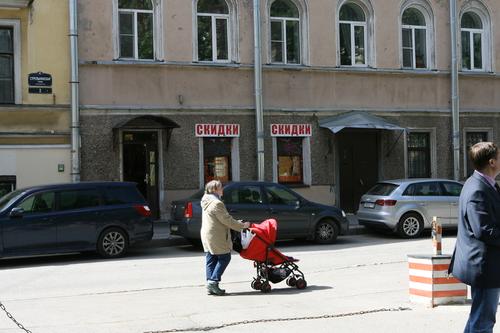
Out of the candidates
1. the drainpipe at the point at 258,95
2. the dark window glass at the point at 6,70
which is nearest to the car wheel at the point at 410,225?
the drainpipe at the point at 258,95

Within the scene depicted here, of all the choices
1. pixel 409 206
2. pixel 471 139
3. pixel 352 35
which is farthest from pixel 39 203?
pixel 471 139

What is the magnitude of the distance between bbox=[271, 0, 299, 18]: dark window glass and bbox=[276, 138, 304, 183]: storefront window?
370 cm

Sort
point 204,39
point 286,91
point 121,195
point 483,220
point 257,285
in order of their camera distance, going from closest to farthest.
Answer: point 483,220
point 257,285
point 121,195
point 204,39
point 286,91

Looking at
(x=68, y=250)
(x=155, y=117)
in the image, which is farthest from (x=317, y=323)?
(x=155, y=117)

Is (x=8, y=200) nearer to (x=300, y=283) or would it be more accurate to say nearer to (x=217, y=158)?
(x=300, y=283)

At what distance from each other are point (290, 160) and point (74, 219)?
8644 mm

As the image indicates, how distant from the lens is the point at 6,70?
18.3 metres

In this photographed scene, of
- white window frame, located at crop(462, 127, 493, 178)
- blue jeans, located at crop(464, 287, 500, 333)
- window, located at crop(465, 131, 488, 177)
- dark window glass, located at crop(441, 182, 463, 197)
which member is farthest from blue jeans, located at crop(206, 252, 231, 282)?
window, located at crop(465, 131, 488, 177)

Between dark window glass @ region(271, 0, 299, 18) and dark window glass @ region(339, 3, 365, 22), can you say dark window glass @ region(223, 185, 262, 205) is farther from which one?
dark window glass @ region(339, 3, 365, 22)

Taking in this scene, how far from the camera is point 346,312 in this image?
850 cm

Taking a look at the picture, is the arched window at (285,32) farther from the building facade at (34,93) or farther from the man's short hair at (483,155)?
the man's short hair at (483,155)

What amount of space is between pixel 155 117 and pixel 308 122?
15.9 ft

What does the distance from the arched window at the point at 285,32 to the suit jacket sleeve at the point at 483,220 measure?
15896 mm

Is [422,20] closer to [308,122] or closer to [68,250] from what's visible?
[308,122]
